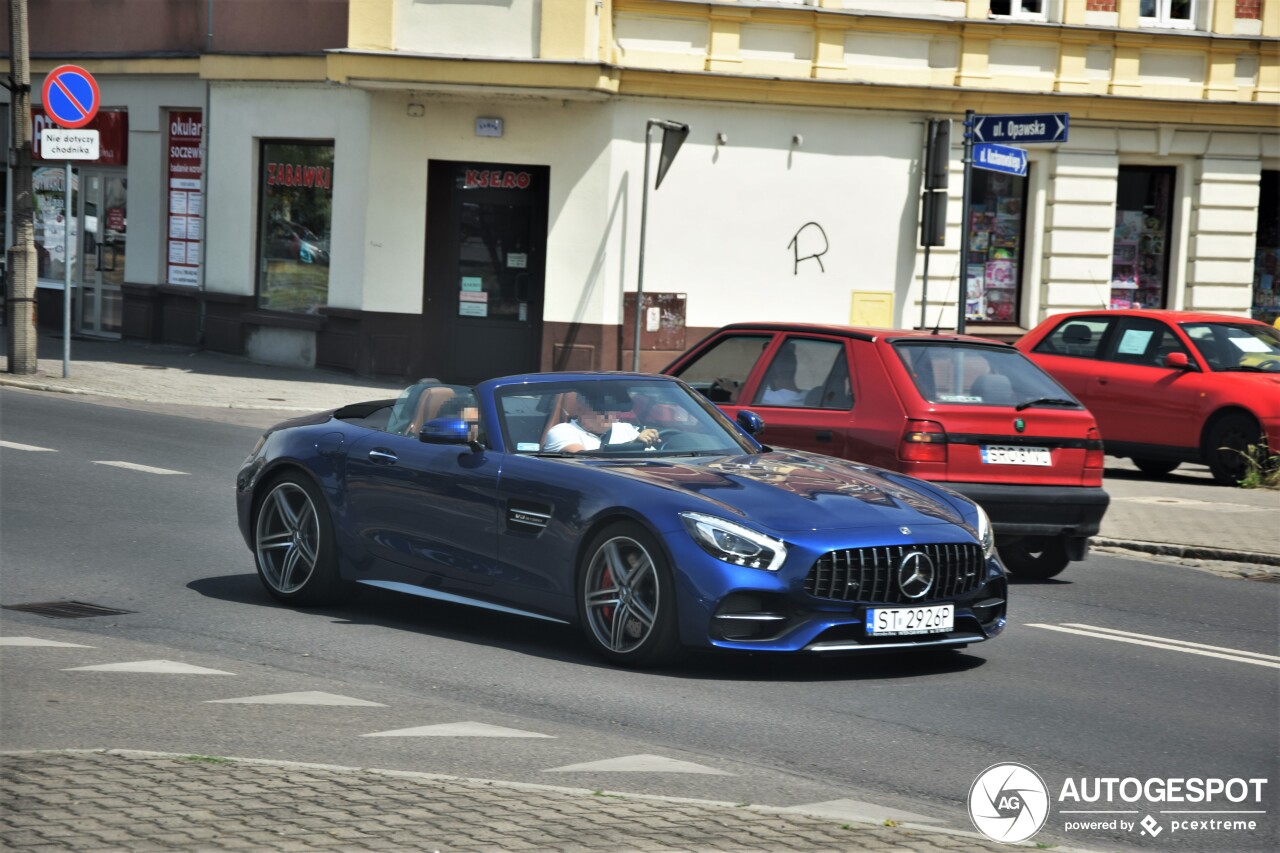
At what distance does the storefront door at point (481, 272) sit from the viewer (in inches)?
943

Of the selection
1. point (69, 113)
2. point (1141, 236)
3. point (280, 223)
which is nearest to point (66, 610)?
point (69, 113)

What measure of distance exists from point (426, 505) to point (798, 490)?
6.30ft

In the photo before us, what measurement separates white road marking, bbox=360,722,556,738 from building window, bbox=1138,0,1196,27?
2149cm

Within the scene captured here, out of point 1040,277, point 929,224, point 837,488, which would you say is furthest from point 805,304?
point 837,488

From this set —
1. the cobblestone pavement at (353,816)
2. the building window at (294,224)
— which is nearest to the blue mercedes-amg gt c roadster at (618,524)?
the cobblestone pavement at (353,816)

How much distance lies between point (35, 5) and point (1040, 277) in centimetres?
1650

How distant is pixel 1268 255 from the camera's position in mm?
26719

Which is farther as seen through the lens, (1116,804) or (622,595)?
(622,595)

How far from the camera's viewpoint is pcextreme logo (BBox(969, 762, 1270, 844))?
5.55 meters

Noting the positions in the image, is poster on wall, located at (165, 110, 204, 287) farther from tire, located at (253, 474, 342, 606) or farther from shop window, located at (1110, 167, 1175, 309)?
tire, located at (253, 474, 342, 606)

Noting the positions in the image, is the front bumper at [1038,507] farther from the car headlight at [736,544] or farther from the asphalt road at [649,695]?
the car headlight at [736,544]

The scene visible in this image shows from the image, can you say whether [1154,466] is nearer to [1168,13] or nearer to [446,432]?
[1168,13]

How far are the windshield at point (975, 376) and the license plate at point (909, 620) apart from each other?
2976 millimetres

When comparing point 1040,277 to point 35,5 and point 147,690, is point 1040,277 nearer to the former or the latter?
point 35,5
